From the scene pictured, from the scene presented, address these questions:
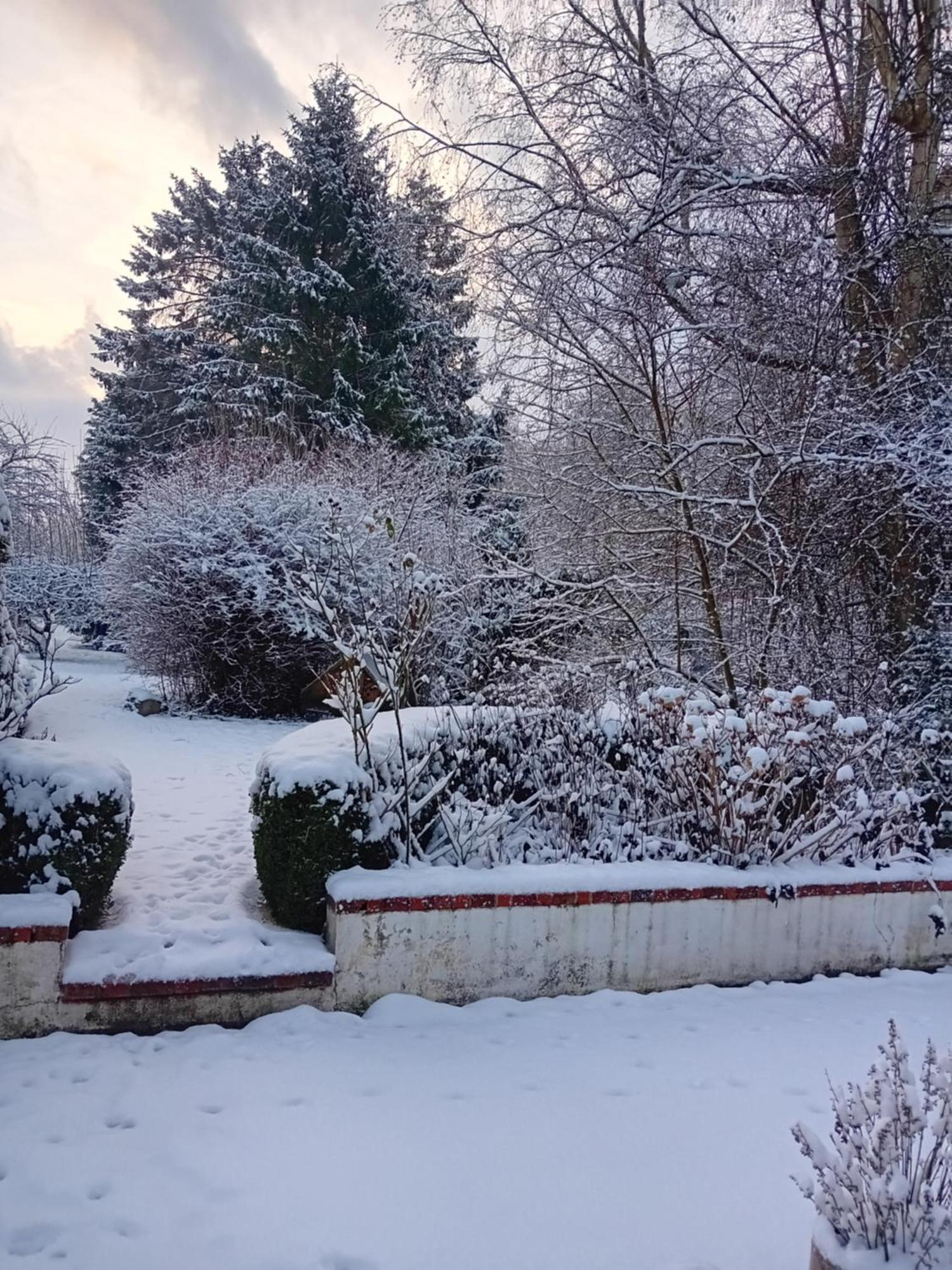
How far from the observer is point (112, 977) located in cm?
319

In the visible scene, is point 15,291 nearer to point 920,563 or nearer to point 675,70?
point 675,70

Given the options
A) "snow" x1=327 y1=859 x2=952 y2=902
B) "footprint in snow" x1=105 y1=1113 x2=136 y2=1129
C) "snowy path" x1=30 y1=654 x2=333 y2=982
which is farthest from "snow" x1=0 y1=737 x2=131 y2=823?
"footprint in snow" x1=105 y1=1113 x2=136 y2=1129

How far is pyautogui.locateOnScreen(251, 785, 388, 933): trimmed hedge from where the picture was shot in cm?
363

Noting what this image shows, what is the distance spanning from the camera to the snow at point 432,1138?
2098 millimetres

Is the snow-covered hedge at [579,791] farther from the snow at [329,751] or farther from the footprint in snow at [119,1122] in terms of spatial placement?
the footprint in snow at [119,1122]

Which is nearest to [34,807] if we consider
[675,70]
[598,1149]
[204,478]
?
[598,1149]

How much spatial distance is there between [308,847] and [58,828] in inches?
39.2

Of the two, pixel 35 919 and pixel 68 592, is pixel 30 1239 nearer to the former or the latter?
pixel 35 919

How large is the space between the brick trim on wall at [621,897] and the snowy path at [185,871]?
34cm

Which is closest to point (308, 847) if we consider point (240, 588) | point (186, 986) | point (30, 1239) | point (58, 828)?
point (186, 986)

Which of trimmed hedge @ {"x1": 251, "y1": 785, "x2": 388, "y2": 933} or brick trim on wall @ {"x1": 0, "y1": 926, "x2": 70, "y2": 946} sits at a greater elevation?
trimmed hedge @ {"x1": 251, "y1": 785, "x2": 388, "y2": 933}

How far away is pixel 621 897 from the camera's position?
379cm

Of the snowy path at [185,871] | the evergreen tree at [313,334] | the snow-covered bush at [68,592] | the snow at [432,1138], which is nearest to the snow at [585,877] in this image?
the snowy path at [185,871]

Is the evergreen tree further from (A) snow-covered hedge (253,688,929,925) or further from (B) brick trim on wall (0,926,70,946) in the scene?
(B) brick trim on wall (0,926,70,946)
